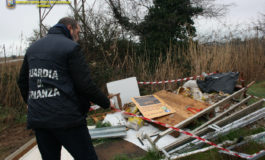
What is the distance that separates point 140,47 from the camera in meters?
8.95

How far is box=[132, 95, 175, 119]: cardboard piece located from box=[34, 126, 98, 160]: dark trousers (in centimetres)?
231

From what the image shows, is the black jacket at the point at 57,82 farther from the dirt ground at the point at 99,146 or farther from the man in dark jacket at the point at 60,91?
the dirt ground at the point at 99,146

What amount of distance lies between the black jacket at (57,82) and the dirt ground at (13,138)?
8.50ft

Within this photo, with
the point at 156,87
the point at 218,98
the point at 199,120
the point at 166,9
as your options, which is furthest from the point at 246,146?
the point at 166,9

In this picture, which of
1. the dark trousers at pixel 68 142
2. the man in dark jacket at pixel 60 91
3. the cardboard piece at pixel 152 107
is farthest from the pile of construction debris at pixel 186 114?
the man in dark jacket at pixel 60 91

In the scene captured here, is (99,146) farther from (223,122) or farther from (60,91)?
(223,122)

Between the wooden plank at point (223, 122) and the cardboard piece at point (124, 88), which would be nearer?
the wooden plank at point (223, 122)

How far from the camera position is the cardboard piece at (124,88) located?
17.2ft

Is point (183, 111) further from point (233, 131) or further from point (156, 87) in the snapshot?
point (156, 87)

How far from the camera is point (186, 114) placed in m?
3.87

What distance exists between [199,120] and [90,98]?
2.96 meters

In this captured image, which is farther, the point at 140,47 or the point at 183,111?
the point at 140,47

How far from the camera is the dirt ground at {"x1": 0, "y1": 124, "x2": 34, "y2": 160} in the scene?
3.64 meters

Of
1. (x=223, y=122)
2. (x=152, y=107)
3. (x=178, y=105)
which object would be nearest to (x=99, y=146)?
(x=152, y=107)
